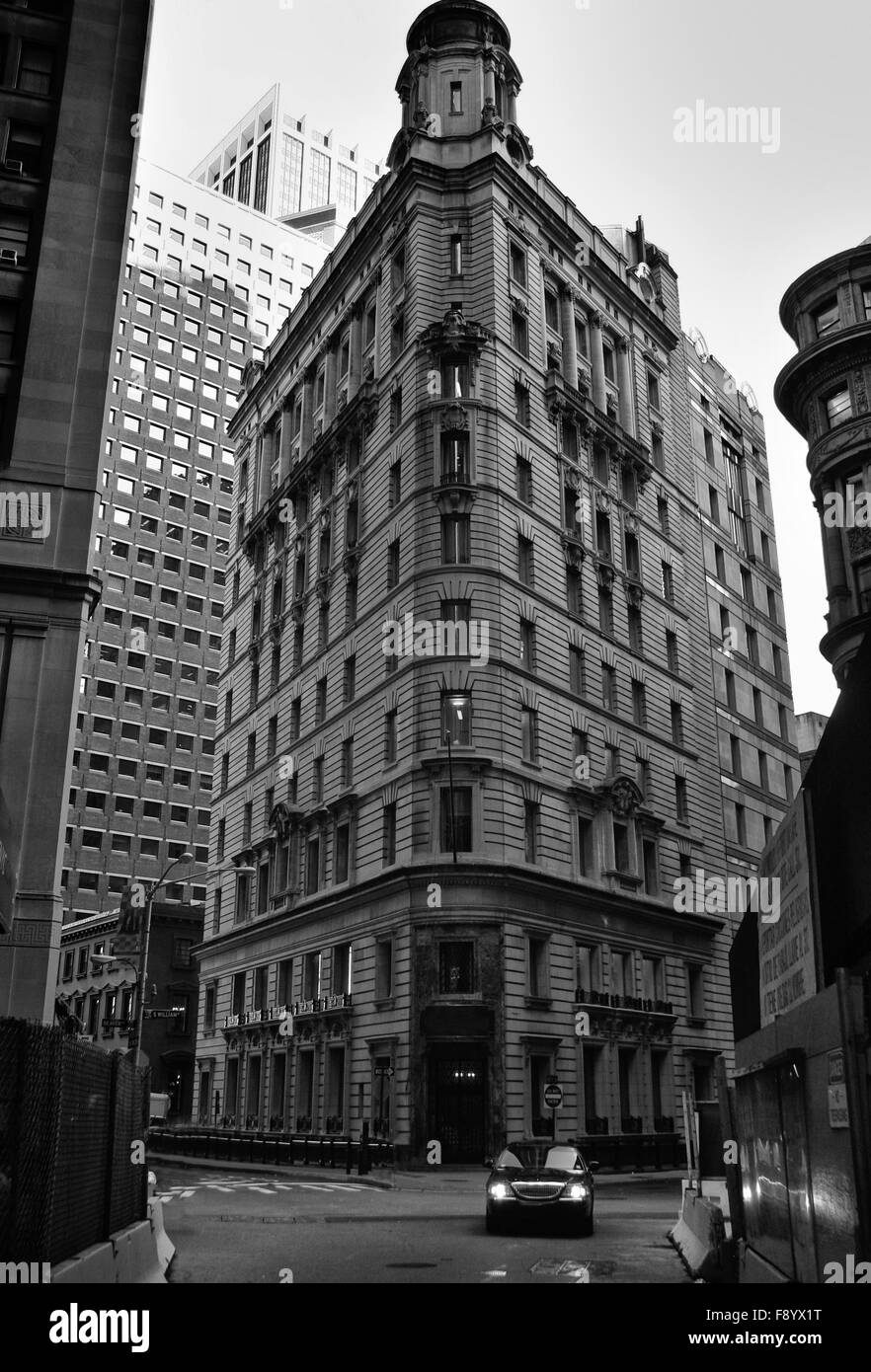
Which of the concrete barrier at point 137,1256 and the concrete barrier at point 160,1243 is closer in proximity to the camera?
the concrete barrier at point 137,1256

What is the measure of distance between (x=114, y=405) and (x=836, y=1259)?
375ft

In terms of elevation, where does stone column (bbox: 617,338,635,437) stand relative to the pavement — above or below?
above

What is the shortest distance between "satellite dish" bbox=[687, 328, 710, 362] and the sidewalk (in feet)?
156

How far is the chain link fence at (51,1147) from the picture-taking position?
27.3ft

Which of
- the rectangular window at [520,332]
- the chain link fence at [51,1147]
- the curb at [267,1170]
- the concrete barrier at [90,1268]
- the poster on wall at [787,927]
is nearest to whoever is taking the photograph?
the chain link fence at [51,1147]

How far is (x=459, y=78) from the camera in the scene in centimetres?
5288

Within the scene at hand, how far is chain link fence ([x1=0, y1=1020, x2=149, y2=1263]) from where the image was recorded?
8.32 m

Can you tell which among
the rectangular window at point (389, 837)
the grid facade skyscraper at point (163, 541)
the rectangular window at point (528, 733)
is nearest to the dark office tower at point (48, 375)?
the rectangular window at point (389, 837)

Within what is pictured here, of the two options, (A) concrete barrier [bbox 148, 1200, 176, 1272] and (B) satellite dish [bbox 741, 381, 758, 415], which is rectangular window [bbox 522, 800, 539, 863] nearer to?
(A) concrete barrier [bbox 148, 1200, 176, 1272]

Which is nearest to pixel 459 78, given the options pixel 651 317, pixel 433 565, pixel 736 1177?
pixel 651 317

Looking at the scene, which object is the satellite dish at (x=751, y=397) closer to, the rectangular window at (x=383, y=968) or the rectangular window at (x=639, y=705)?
the rectangular window at (x=639, y=705)

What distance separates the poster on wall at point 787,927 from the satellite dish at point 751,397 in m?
66.8

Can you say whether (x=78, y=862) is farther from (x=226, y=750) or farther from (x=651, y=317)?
(x=651, y=317)

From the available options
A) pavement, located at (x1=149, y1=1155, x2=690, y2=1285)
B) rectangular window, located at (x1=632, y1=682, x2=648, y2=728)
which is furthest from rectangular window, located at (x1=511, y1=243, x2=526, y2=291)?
pavement, located at (x1=149, y1=1155, x2=690, y2=1285)
